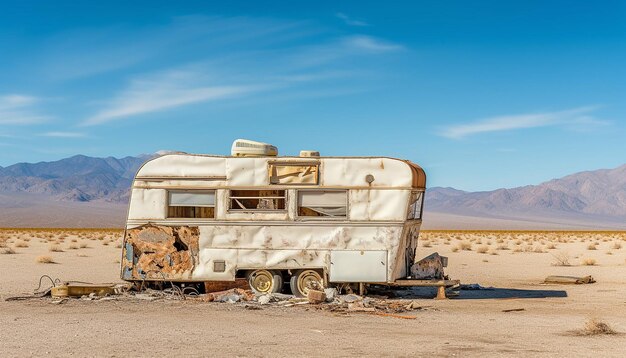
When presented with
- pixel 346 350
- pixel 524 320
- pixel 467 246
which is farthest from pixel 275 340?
pixel 467 246

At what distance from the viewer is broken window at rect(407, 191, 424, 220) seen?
16641mm

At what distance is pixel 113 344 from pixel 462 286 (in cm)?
1122

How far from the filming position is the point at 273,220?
53.0ft

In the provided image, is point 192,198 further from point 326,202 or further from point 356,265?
point 356,265

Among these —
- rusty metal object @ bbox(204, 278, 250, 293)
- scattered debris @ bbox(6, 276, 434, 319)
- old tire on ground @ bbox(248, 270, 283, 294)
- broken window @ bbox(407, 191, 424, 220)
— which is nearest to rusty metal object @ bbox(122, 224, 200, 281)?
scattered debris @ bbox(6, 276, 434, 319)

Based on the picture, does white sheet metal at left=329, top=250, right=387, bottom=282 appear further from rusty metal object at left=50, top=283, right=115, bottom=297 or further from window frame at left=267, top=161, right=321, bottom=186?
rusty metal object at left=50, top=283, right=115, bottom=297

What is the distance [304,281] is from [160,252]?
3.02m

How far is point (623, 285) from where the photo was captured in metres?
21.1

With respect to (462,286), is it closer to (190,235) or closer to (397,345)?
(190,235)

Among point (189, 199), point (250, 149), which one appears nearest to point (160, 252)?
point (189, 199)

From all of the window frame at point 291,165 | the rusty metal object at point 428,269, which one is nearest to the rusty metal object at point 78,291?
the window frame at point 291,165

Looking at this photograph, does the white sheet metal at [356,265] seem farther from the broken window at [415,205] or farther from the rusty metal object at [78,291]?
the rusty metal object at [78,291]

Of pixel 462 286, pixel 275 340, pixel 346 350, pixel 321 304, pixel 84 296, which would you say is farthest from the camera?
pixel 462 286

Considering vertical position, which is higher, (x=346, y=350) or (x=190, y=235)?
(x=190, y=235)
